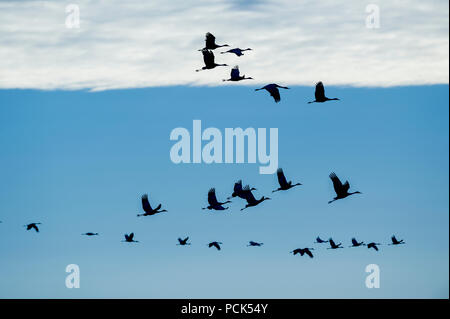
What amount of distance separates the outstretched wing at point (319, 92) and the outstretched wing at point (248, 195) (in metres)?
9.56

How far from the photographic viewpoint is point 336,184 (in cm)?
5891

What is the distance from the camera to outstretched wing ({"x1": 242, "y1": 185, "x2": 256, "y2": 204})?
67.4 m

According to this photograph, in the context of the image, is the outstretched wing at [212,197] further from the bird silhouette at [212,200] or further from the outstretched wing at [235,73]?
the outstretched wing at [235,73]

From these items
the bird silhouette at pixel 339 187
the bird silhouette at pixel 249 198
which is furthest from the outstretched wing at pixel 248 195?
the bird silhouette at pixel 339 187

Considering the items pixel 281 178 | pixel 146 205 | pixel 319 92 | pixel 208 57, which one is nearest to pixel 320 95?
pixel 319 92

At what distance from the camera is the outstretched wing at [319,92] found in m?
59.1

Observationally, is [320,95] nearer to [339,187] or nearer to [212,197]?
[339,187]

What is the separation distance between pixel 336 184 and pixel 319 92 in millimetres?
5159

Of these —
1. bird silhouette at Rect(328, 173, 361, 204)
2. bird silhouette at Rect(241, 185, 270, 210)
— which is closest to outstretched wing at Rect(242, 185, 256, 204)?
bird silhouette at Rect(241, 185, 270, 210)

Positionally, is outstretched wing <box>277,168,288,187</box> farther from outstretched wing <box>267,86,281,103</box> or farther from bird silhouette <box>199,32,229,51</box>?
bird silhouette <box>199,32,229,51</box>

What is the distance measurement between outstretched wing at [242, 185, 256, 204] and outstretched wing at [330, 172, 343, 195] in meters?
8.63

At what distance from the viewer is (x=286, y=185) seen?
63.3 m
